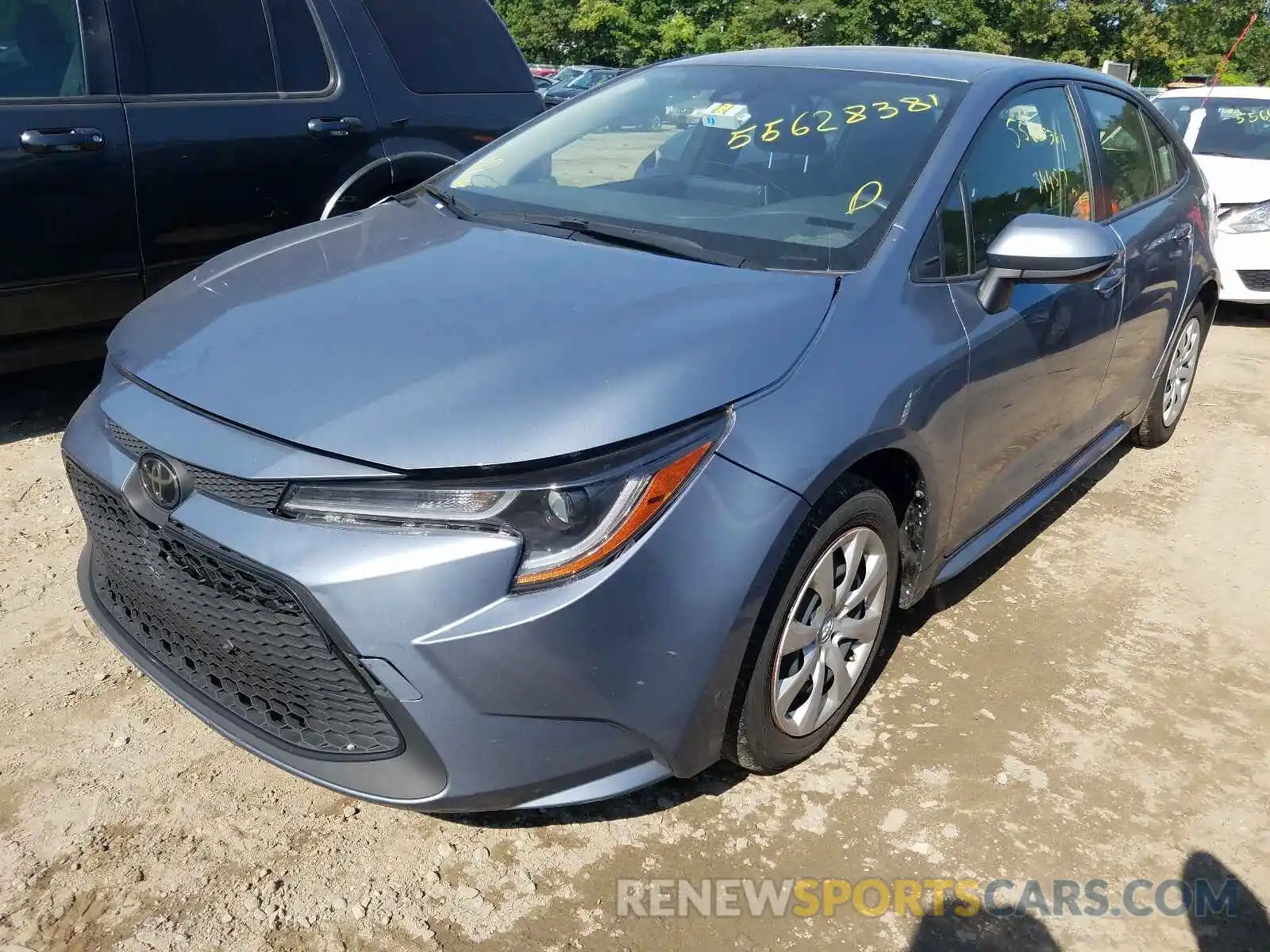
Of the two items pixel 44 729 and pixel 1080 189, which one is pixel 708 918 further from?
pixel 1080 189

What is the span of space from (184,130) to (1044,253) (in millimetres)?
3229

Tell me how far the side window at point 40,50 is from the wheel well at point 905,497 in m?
3.29

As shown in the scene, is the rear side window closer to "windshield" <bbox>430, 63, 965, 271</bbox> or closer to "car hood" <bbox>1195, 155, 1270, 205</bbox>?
"windshield" <bbox>430, 63, 965, 271</bbox>

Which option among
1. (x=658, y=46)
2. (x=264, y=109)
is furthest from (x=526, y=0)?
(x=264, y=109)

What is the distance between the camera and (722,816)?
2.45 m

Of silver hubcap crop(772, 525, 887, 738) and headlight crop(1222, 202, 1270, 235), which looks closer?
silver hubcap crop(772, 525, 887, 738)

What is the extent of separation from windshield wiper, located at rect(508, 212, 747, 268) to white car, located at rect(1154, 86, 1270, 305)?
202 inches

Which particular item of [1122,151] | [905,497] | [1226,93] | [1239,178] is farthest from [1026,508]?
[1226,93]

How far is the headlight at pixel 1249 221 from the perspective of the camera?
23.9ft

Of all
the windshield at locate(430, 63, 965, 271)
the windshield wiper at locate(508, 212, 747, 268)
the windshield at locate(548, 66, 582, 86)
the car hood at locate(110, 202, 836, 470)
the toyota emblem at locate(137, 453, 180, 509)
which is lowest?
the windshield at locate(548, 66, 582, 86)

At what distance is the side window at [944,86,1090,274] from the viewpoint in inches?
112

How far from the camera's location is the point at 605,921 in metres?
2.15

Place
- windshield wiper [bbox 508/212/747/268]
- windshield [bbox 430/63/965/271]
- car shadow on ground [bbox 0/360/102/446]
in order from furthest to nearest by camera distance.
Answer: car shadow on ground [bbox 0/360/102/446]
windshield [bbox 430/63/965/271]
windshield wiper [bbox 508/212/747/268]

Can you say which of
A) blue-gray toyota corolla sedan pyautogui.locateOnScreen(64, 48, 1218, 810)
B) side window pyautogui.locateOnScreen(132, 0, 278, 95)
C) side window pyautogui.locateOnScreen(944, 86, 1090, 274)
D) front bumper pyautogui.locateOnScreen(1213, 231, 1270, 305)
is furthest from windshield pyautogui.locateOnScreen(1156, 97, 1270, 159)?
side window pyautogui.locateOnScreen(132, 0, 278, 95)
